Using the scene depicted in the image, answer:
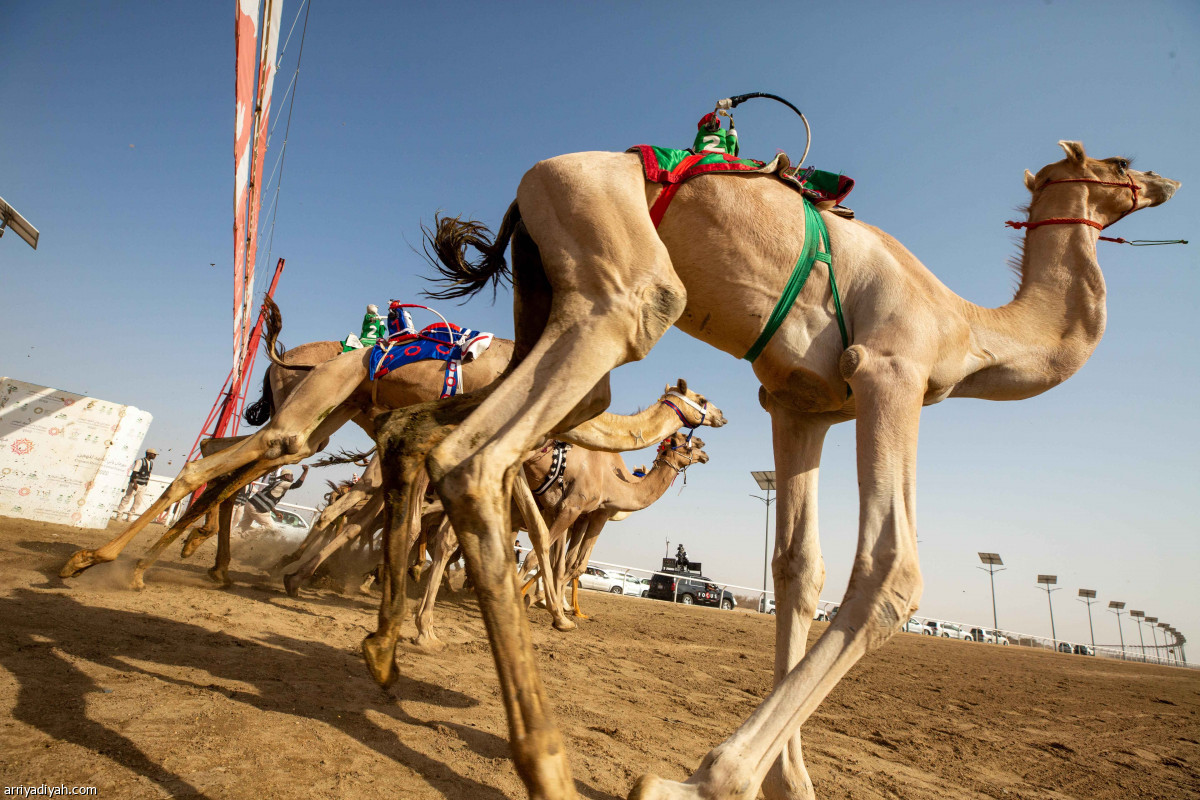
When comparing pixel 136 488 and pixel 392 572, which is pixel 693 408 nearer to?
pixel 392 572

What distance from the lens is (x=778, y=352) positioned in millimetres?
2709

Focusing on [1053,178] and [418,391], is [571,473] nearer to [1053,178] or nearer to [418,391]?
[418,391]

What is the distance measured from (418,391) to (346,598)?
4.06 meters

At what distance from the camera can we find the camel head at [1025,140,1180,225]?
3246 millimetres

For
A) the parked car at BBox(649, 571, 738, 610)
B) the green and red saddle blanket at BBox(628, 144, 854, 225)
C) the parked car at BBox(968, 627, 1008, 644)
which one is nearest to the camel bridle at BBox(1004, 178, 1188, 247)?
the green and red saddle blanket at BBox(628, 144, 854, 225)

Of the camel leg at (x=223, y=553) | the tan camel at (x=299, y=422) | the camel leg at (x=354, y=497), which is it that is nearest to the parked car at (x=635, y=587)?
the camel leg at (x=354, y=497)

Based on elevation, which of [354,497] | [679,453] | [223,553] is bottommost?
[223,553]

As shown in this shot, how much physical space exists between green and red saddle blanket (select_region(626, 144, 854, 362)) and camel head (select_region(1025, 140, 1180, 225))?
1.51 metres

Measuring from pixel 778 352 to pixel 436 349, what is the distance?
456 centimetres

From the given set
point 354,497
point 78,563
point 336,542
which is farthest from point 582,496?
point 78,563

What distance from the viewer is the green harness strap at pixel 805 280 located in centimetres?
266

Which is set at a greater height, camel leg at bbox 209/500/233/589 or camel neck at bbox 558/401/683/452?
camel neck at bbox 558/401/683/452

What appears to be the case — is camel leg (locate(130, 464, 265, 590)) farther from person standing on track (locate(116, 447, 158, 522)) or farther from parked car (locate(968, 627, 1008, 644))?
parked car (locate(968, 627, 1008, 644))

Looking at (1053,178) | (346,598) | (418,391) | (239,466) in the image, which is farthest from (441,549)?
(1053,178)
